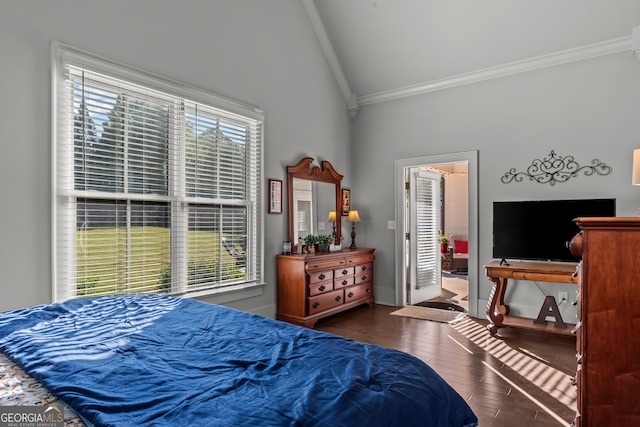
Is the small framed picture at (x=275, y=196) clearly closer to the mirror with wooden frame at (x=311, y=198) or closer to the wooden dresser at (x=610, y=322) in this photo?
the mirror with wooden frame at (x=311, y=198)

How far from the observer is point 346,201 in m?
5.54

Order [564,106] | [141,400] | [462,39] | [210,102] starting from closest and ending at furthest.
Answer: [141,400] → [210,102] → [564,106] → [462,39]

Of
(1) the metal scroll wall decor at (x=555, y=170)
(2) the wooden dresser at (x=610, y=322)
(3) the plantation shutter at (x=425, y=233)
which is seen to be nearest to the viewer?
(2) the wooden dresser at (x=610, y=322)

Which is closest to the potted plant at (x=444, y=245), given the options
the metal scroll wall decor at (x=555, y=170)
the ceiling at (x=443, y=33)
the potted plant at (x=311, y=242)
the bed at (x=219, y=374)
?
the metal scroll wall decor at (x=555, y=170)

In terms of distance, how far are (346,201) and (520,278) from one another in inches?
98.3

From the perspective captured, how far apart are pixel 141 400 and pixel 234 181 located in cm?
307

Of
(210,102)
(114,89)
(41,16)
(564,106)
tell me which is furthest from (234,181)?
(564,106)

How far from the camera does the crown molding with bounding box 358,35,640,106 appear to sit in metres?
3.96

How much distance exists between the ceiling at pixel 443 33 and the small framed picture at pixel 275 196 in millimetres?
2087

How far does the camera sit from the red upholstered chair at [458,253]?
8539 millimetres

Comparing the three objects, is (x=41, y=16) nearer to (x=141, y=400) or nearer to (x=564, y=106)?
(x=141, y=400)

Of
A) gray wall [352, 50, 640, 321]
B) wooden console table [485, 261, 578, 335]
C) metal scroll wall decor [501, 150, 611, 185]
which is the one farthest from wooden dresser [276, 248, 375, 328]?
metal scroll wall decor [501, 150, 611, 185]

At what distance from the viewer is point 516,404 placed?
251cm

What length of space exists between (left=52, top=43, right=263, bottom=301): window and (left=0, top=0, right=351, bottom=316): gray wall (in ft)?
0.34
